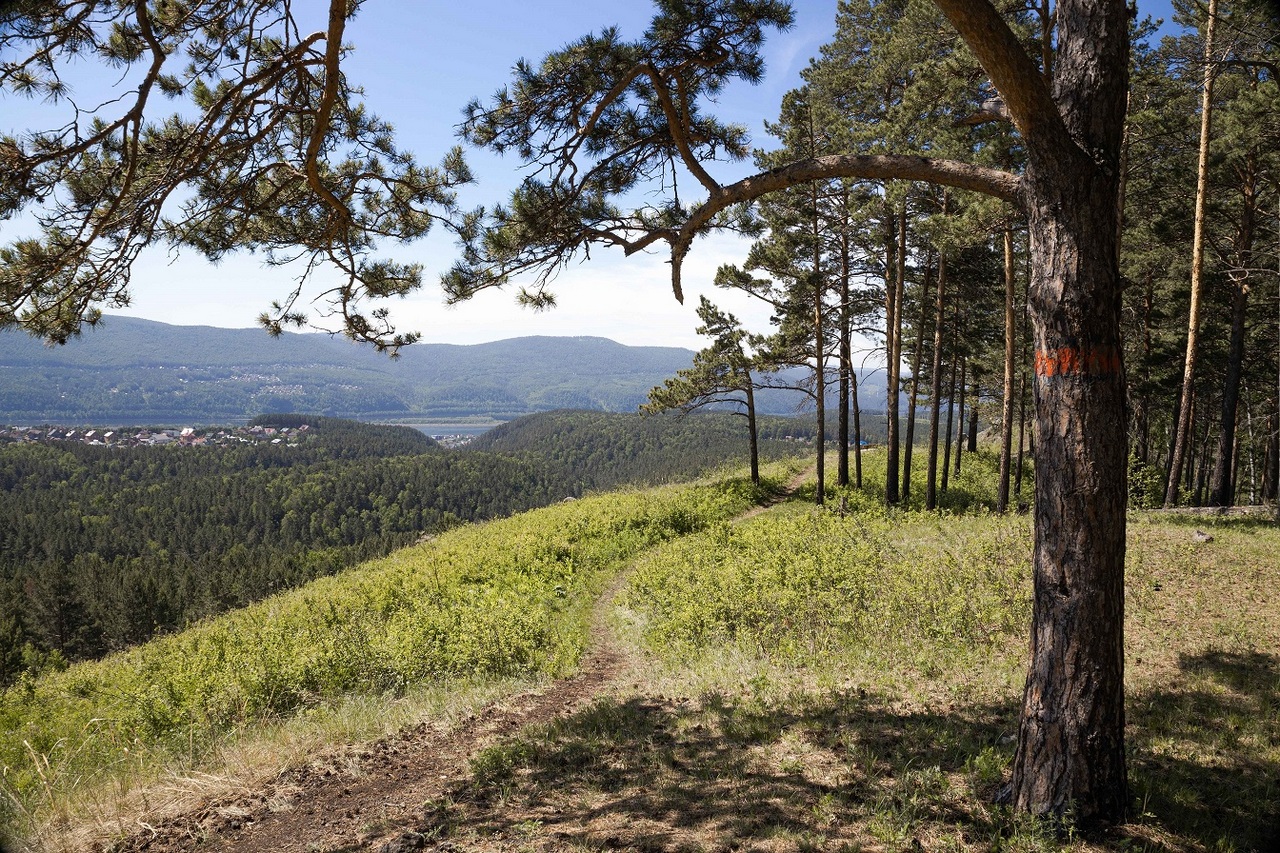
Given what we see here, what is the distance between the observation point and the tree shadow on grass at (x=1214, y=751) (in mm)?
3119

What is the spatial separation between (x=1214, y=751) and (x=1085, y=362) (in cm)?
312

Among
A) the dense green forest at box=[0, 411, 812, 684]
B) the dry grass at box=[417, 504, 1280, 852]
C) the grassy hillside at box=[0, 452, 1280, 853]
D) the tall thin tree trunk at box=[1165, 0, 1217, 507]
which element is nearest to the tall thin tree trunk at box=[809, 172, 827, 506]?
the grassy hillside at box=[0, 452, 1280, 853]

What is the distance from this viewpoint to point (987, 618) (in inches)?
275

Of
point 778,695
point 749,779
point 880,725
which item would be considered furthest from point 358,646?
point 880,725

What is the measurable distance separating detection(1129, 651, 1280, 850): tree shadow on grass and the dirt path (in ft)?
14.0

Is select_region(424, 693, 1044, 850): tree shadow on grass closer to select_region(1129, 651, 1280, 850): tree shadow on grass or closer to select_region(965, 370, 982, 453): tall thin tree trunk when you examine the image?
select_region(1129, 651, 1280, 850): tree shadow on grass

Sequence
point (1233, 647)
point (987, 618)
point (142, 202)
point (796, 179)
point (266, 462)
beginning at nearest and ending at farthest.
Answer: point (796, 179) → point (142, 202) → point (1233, 647) → point (987, 618) → point (266, 462)

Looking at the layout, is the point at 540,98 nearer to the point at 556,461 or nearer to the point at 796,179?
the point at 796,179

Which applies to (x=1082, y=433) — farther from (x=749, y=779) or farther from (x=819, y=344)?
(x=819, y=344)

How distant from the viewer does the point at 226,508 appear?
108188mm

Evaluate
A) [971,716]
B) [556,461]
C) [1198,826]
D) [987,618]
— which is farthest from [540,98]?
[556,461]

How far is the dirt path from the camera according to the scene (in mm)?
3744

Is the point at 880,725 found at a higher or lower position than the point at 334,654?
higher

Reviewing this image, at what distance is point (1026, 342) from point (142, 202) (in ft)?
79.5
